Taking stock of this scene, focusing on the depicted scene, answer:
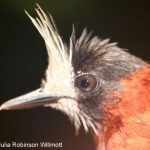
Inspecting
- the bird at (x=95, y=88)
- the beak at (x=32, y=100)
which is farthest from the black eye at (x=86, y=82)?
the beak at (x=32, y=100)

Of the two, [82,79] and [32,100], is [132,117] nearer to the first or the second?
[82,79]

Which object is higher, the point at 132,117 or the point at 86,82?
the point at 86,82

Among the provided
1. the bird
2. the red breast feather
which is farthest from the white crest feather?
the red breast feather

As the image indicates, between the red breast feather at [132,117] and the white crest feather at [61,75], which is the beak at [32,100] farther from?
the red breast feather at [132,117]

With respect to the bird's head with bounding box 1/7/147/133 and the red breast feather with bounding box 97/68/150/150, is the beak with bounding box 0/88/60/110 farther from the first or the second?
the red breast feather with bounding box 97/68/150/150

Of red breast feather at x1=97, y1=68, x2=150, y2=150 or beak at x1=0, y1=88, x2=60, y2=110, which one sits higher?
beak at x1=0, y1=88, x2=60, y2=110

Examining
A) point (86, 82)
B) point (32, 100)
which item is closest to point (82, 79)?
point (86, 82)

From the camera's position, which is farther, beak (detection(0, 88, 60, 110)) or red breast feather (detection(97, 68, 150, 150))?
beak (detection(0, 88, 60, 110))

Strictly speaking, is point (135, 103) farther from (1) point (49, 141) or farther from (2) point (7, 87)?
(2) point (7, 87)
